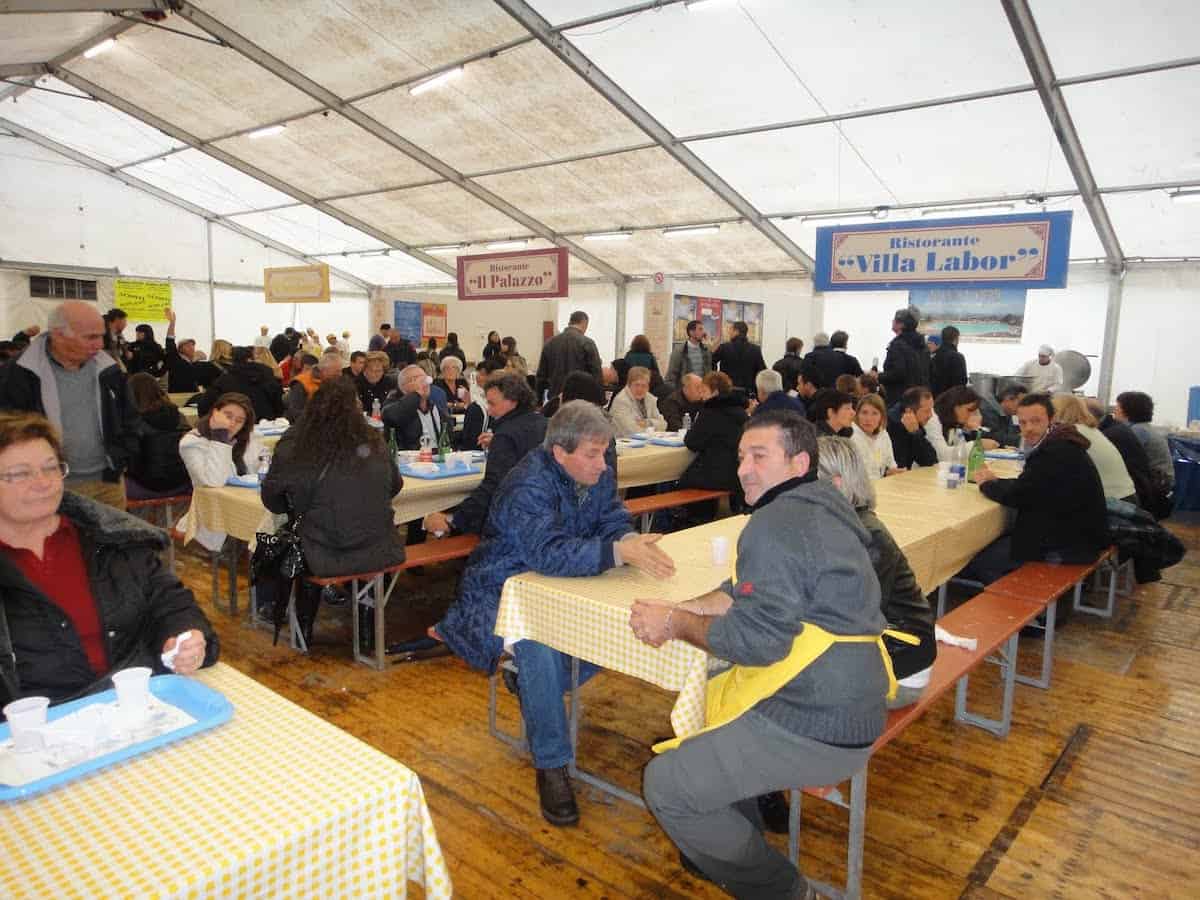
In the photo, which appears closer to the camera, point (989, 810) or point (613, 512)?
point (989, 810)

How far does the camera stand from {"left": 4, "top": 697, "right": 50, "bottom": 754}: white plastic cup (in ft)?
3.92

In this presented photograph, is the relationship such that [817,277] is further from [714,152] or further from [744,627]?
[744,627]

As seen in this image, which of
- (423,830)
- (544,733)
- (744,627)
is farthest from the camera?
(544,733)

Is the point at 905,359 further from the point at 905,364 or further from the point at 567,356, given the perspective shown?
the point at 567,356

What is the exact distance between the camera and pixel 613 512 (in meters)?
2.77

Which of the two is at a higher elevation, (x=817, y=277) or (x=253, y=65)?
(x=253, y=65)

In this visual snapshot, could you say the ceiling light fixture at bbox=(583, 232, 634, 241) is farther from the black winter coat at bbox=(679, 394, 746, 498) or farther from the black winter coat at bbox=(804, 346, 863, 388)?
the black winter coat at bbox=(679, 394, 746, 498)

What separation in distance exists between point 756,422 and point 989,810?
1661 mm

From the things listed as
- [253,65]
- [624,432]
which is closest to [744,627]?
[624,432]

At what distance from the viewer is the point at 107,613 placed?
167cm

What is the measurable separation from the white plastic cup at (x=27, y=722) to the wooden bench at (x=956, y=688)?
1501 millimetres

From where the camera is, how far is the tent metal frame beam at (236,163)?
11547 mm

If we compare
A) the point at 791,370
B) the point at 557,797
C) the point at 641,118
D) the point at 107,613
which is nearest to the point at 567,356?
the point at 791,370

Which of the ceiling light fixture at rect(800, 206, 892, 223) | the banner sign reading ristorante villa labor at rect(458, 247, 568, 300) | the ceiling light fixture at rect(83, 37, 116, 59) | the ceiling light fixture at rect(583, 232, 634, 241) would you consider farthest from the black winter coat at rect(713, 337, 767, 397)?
the ceiling light fixture at rect(83, 37, 116, 59)
